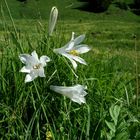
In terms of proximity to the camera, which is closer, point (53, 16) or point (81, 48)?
point (53, 16)

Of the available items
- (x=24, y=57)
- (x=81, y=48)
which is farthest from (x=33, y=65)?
(x=81, y=48)

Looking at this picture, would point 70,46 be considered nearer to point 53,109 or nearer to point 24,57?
point 24,57

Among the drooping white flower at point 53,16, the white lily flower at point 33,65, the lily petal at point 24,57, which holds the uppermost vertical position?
the drooping white flower at point 53,16

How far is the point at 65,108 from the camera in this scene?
149 inches

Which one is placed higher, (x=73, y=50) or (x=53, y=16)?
(x=53, y=16)

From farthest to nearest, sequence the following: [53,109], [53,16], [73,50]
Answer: [53,109] < [73,50] < [53,16]

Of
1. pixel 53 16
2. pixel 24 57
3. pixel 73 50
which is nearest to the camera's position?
pixel 24 57

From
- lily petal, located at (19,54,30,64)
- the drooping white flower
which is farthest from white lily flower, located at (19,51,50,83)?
the drooping white flower

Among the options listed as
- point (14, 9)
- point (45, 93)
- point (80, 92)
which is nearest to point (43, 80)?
point (45, 93)

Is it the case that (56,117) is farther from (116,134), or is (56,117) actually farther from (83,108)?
(116,134)

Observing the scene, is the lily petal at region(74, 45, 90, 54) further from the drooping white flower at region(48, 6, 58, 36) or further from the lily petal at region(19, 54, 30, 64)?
the lily petal at region(19, 54, 30, 64)

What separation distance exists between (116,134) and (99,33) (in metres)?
27.3

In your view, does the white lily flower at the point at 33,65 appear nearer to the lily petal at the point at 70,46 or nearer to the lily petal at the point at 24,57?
the lily petal at the point at 24,57

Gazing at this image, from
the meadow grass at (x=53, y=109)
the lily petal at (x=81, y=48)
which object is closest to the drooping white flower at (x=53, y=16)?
the meadow grass at (x=53, y=109)
